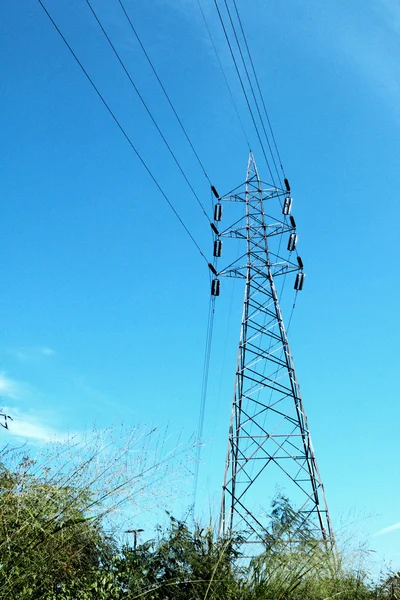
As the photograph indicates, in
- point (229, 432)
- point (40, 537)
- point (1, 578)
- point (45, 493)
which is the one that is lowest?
point (1, 578)

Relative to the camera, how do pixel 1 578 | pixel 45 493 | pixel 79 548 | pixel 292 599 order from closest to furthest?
pixel 1 578 → pixel 45 493 → pixel 79 548 → pixel 292 599

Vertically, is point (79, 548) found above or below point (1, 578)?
above

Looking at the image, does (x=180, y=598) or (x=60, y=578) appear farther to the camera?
(x=180, y=598)

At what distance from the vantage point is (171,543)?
547cm

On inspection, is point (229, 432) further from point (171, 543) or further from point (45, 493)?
point (45, 493)

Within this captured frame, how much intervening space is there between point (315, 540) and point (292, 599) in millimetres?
856

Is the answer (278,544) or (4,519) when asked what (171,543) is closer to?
(278,544)

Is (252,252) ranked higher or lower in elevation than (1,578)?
higher

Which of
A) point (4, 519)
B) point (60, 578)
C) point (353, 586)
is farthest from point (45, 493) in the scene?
point (353, 586)

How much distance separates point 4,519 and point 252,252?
10.2 m

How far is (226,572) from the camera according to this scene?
5016mm

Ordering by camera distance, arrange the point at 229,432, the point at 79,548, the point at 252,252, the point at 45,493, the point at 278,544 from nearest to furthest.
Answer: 1. the point at 45,493
2. the point at 79,548
3. the point at 278,544
4. the point at 229,432
5. the point at 252,252

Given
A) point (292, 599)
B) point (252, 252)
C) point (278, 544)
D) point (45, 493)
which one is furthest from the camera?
point (252, 252)

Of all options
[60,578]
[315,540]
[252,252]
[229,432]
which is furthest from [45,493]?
[252,252]
